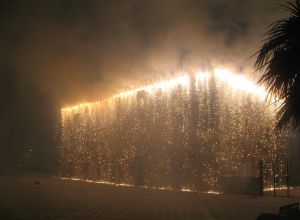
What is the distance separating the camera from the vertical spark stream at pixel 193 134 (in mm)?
28391

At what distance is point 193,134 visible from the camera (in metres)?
29.2

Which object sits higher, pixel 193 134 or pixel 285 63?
pixel 193 134

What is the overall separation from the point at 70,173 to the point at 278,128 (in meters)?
43.0

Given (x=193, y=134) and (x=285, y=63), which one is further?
(x=193, y=134)

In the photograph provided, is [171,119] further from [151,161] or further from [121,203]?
[121,203]

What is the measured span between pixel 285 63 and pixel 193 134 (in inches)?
904

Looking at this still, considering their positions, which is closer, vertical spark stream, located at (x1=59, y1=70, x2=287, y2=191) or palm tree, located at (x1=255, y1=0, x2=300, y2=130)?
palm tree, located at (x1=255, y1=0, x2=300, y2=130)

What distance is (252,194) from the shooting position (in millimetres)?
24766

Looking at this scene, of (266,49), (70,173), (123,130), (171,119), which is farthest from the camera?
(70,173)

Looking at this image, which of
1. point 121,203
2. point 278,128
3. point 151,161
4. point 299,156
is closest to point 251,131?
point 299,156

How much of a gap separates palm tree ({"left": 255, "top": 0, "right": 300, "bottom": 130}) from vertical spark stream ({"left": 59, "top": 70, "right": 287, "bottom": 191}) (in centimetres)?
2015

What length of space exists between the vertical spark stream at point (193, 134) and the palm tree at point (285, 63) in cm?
2015

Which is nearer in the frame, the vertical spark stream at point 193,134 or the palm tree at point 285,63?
the palm tree at point 285,63

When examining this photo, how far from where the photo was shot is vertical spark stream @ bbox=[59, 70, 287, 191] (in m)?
28.4
